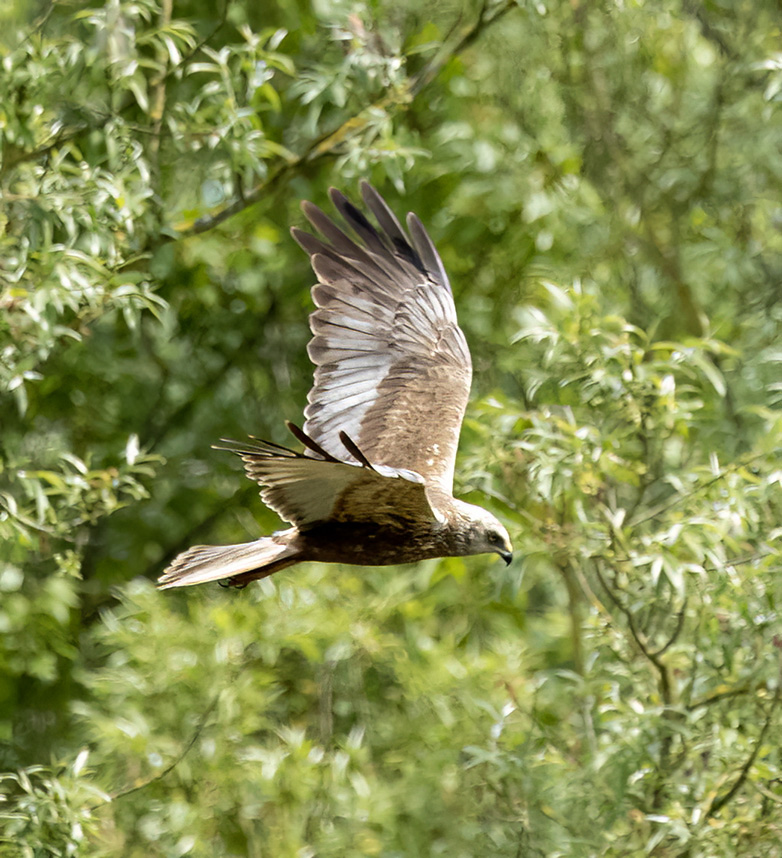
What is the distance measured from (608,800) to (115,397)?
3728mm

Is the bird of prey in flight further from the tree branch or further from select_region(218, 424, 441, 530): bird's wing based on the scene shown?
the tree branch

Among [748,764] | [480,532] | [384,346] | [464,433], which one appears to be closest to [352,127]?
[464,433]

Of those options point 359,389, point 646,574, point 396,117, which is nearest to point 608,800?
point 646,574

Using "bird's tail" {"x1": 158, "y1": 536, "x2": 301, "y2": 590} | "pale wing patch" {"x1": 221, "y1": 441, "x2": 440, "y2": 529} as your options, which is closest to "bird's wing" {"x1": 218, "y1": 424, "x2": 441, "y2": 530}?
"pale wing patch" {"x1": 221, "y1": 441, "x2": 440, "y2": 529}

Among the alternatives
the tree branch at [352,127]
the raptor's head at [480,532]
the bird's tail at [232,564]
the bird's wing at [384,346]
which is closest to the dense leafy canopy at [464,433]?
the tree branch at [352,127]

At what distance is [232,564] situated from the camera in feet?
13.2

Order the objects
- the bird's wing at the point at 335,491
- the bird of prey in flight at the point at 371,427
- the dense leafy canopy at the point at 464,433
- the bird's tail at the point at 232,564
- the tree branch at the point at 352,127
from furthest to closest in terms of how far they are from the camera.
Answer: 1. the tree branch at the point at 352,127
2. the dense leafy canopy at the point at 464,433
3. the bird's tail at the point at 232,564
4. the bird of prey in flight at the point at 371,427
5. the bird's wing at the point at 335,491

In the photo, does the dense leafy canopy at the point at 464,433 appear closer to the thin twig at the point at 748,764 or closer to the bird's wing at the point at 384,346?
the thin twig at the point at 748,764

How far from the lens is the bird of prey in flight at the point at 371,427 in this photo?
3811 millimetres

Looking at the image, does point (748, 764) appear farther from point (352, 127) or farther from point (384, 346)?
point (352, 127)

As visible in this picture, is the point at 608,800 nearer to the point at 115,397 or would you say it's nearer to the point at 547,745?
the point at 547,745

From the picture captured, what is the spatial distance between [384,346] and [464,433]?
1376 millimetres

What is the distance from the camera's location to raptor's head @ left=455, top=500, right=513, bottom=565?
4258mm

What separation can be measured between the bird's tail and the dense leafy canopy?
4.00 feet
